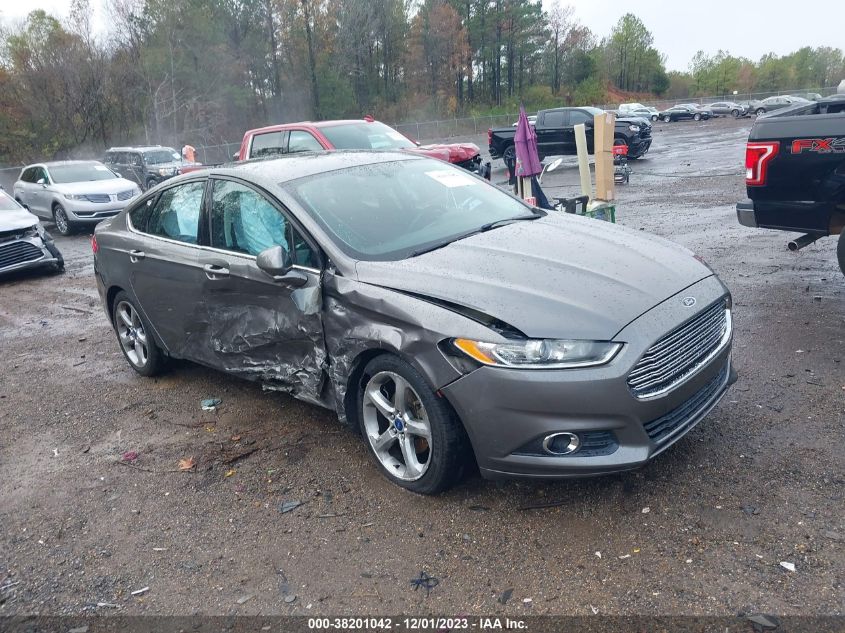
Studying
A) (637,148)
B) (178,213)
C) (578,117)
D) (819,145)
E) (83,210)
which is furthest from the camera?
(578,117)

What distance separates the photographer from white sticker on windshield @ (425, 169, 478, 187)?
15.3 ft

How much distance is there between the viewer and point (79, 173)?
16.1 m

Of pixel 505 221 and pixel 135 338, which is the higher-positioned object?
pixel 505 221

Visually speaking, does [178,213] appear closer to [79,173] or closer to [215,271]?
[215,271]

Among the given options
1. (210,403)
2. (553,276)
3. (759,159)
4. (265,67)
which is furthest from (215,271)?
(265,67)

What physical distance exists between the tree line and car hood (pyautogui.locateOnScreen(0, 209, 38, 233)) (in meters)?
30.9

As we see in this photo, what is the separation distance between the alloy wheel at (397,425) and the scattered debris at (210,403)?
179 centimetres

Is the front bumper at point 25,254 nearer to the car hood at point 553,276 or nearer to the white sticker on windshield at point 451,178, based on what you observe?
the white sticker on windshield at point 451,178

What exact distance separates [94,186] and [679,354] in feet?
50.1

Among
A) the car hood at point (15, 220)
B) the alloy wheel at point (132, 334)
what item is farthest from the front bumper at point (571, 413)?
the car hood at point (15, 220)

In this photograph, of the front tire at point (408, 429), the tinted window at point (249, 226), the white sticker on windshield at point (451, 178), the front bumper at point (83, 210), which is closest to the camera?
the front tire at point (408, 429)

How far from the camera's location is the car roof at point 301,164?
4.36 meters

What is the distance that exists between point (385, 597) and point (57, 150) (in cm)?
4223

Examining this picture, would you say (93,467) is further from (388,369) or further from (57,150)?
(57,150)
